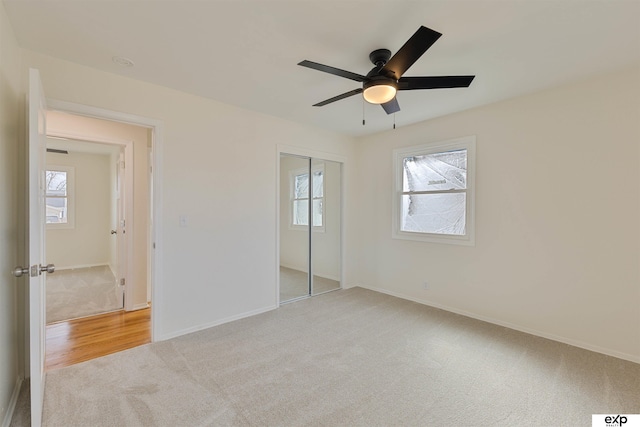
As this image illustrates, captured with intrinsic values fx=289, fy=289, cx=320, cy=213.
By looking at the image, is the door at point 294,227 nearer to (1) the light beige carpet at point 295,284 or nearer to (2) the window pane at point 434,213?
(1) the light beige carpet at point 295,284

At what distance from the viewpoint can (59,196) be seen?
5.86 meters

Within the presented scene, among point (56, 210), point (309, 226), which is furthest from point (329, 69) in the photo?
point (56, 210)

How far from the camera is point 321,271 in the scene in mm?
4477

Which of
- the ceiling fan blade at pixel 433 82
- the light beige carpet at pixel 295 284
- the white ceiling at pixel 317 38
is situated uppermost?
the white ceiling at pixel 317 38

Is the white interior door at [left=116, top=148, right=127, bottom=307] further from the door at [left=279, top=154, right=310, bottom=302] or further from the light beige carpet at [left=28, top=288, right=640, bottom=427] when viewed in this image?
the door at [left=279, top=154, right=310, bottom=302]

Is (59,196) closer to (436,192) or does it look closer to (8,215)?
(8,215)

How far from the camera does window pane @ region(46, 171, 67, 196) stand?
5.80m

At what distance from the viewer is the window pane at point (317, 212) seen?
4.30 metres

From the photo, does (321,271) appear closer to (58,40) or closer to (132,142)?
(132,142)

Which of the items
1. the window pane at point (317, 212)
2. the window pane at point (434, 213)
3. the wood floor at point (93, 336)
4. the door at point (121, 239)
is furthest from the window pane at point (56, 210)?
the window pane at point (434, 213)

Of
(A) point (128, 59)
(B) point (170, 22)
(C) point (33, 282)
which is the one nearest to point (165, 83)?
(A) point (128, 59)

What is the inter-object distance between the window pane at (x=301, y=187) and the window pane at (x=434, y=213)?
55.9 inches

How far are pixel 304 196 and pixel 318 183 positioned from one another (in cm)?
30

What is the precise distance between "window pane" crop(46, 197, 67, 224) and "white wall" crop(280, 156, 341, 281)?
5.13 meters
